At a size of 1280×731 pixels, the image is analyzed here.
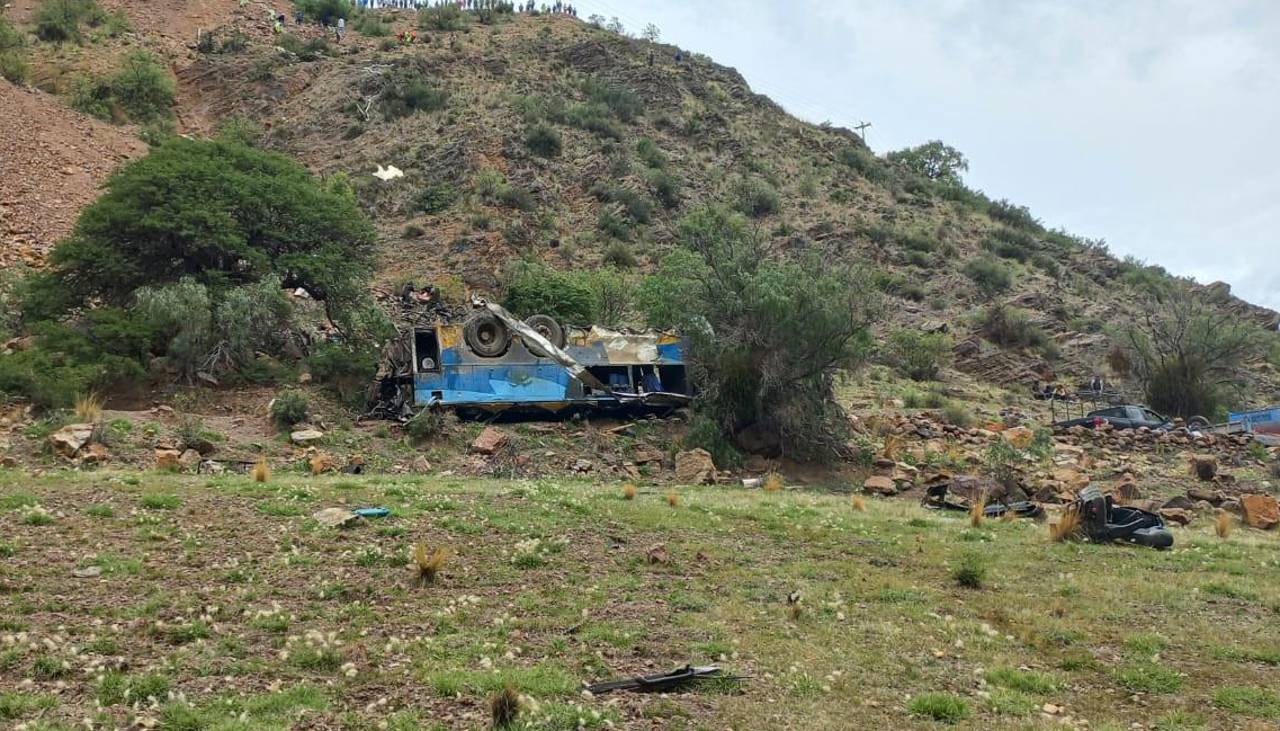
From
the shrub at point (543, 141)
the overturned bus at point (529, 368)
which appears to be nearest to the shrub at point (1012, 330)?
the shrub at point (543, 141)

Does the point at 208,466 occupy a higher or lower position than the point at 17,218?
lower

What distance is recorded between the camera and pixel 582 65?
7944 centimetres

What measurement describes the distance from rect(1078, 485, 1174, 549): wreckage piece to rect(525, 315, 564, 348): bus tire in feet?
53.6

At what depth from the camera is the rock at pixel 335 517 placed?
498 inches

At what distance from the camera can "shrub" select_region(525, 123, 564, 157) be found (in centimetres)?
6334

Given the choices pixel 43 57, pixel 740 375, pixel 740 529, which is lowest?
pixel 740 529

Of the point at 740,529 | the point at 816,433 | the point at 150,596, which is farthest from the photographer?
the point at 816,433

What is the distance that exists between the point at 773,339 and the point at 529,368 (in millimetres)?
6832

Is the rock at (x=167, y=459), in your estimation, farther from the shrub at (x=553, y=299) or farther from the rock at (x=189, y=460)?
the shrub at (x=553, y=299)

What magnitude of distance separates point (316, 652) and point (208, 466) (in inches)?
497

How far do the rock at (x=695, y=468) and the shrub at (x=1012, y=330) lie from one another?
3319cm

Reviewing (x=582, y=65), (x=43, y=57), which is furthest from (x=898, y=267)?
(x=43, y=57)

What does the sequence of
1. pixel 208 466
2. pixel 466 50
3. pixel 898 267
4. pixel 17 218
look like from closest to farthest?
pixel 208 466, pixel 17 218, pixel 898 267, pixel 466 50

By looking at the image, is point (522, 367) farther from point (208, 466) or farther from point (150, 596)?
point (150, 596)
